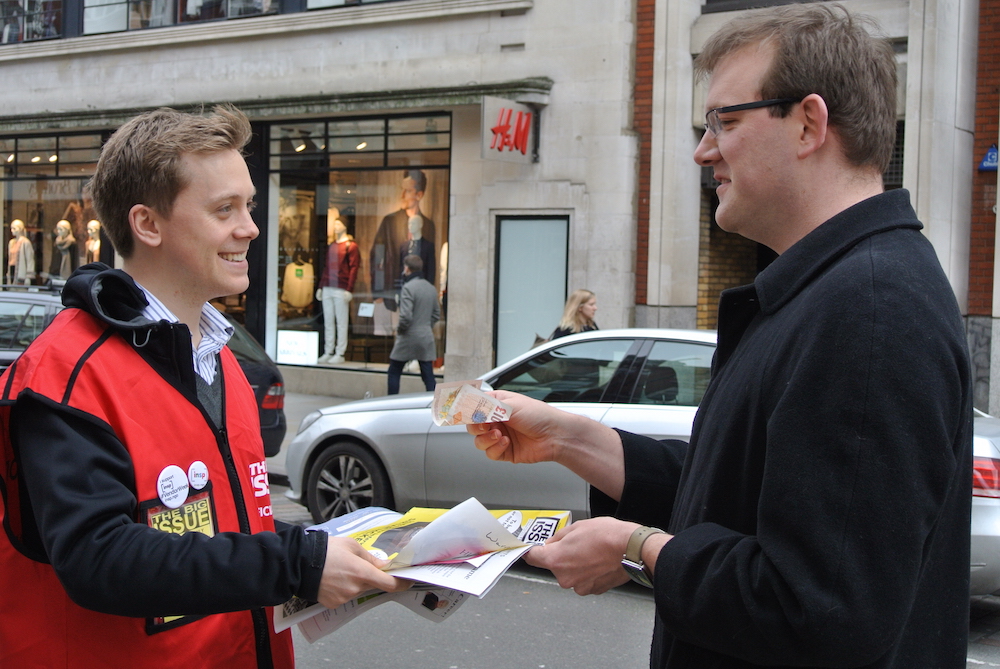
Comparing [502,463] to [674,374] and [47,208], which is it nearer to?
[674,374]

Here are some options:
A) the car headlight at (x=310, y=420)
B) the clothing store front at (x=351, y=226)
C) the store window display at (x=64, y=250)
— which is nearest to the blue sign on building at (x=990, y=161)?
the clothing store front at (x=351, y=226)

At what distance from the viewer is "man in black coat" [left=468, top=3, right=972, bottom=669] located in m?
1.56

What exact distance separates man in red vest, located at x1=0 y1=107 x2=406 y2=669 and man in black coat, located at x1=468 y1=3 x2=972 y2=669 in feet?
2.07

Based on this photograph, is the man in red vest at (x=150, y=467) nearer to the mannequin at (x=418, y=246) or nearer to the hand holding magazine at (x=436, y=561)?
the hand holding magazine at (x=436, y=561)

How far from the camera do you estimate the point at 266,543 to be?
6.31ft

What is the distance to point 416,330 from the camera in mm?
13453

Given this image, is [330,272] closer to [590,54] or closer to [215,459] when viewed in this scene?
[590,54]

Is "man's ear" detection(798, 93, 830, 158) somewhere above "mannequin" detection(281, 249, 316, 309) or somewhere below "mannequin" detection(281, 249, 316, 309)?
above

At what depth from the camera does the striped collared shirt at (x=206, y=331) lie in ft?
7.50

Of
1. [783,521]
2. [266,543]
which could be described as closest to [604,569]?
[783,521]

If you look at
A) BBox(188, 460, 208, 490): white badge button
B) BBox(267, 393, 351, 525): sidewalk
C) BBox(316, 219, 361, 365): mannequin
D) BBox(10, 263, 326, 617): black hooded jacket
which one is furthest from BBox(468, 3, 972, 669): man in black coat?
BBox(316, 219, 361, 365): mannequin

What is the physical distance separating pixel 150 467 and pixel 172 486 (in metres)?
0.07

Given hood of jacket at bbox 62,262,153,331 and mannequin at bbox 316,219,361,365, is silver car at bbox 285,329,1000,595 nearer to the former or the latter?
hood of jacket at bbox 62,262,153,331

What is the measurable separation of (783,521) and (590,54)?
1264cm
